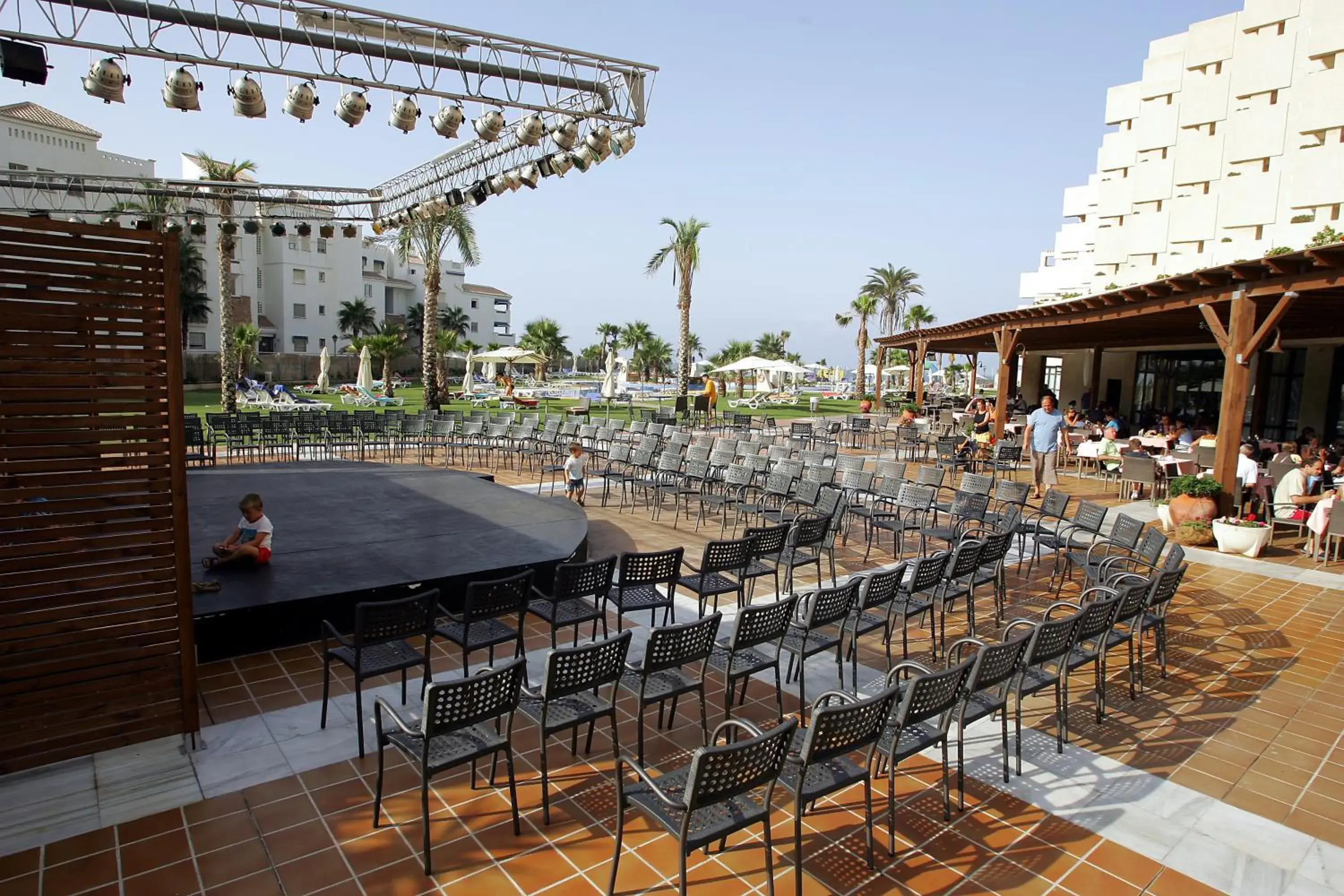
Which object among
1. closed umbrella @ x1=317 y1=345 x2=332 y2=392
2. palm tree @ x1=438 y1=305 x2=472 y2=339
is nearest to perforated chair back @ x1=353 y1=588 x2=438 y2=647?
closed umbrella @ x1=317 y1=345 x2=332 y2=392

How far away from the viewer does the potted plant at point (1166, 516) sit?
11148mm

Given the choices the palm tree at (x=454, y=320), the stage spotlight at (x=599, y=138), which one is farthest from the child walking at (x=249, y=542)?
the palm tree at (x=454, y=320)

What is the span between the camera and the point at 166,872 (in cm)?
340

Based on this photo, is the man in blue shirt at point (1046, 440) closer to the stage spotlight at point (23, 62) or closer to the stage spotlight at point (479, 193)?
the stage spotlight at point (479, 193)

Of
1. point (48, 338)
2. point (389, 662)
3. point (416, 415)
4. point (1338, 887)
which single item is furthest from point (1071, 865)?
point (416, 415)

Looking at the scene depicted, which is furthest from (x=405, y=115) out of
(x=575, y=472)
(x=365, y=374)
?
(x=365, y=374)

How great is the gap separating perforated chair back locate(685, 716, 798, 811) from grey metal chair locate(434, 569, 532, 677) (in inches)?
86.9

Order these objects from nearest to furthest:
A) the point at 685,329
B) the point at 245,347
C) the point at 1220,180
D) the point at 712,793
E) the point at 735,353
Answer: the point at 712,793
the point at 1220,180
the point at 685,329
the point at 245,347
the point at 735,353

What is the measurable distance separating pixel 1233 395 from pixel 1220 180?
2259 cm

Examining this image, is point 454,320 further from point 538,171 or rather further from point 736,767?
point 736,767

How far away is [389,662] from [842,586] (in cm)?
295

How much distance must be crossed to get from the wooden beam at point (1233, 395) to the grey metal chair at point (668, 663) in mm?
9931

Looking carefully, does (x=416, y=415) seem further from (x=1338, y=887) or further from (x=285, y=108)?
(x=1338, y=887)

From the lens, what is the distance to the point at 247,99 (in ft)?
32.3
